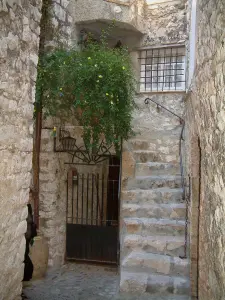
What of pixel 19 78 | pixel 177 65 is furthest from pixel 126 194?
pixel 177 65

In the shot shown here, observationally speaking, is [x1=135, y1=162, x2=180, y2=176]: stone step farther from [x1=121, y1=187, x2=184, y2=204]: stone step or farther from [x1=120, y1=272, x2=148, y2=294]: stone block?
[x1=120, y1=272, x2=148, y2=294]: stone block

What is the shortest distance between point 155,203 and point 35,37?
3325 mm

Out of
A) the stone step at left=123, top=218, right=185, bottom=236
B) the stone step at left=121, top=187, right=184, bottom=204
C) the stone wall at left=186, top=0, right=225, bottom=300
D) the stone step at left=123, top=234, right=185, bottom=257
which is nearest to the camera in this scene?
the stone wall at left=186, top=0, right=225, bottom=300

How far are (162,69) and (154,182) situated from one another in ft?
12.8

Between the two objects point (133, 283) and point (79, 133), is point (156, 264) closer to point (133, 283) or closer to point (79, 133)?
point (133, 283)

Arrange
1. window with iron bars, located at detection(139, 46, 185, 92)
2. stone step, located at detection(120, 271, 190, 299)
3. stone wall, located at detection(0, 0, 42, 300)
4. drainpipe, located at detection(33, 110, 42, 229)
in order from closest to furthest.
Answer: stone wall, located at detection(0, 0, 42, 300) → stone step, located at detection(120, 271, 190, 299) → drainpipe, located at detection(33, 110, 42, 229) → window with iron bars, located at detection(139, 46, 185, 92)

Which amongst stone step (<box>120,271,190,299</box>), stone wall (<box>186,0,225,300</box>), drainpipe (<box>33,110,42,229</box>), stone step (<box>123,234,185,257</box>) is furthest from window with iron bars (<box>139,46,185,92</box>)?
stone wall (<box>186,0,225,300</box>)

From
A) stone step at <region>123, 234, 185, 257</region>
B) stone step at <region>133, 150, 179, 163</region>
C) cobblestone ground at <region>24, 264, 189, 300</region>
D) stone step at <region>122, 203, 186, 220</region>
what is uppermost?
stone step at <region>133, 150, 179, 163</region>

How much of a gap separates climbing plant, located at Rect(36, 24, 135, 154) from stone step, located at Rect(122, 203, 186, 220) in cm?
116

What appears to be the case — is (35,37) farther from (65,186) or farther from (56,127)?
(65,186)

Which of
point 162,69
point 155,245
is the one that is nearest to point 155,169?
point 155,245

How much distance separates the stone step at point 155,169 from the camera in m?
6.07

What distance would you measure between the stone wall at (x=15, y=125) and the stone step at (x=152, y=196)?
2.44 meters

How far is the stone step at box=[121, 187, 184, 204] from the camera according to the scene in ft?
17.9
